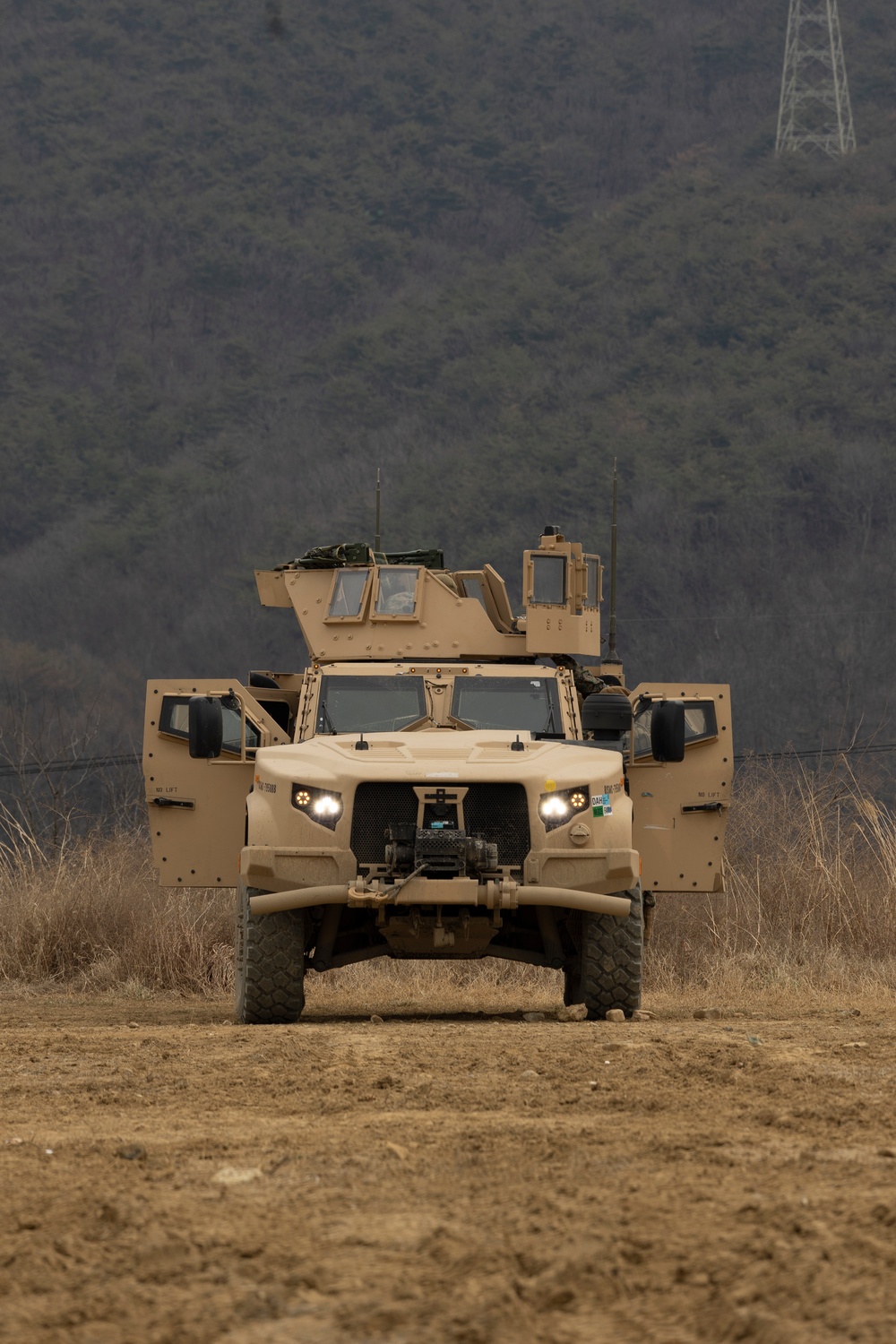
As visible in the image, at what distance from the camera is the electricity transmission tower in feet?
197

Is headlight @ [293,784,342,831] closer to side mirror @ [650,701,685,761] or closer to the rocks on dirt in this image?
side mirror @ [650,701,685,761]

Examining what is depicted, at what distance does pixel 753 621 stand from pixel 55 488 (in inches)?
693

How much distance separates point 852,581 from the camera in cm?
4178

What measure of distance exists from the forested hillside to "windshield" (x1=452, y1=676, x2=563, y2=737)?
24458 millimetres

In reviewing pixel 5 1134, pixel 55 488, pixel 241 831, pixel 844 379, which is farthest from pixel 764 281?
pixel 5 1134

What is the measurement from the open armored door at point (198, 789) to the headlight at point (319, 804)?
187 cm

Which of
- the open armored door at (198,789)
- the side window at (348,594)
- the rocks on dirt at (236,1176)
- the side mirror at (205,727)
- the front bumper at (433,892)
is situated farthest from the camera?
the side window at (348,594)

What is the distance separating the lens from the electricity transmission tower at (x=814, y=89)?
60.2 m

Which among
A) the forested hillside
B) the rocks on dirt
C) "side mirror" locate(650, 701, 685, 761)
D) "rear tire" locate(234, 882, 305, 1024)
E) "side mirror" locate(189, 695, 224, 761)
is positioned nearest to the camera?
the rocks on dirt

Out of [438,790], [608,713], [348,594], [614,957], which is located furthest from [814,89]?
[438,790]

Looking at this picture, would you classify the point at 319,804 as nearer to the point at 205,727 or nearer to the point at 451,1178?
the point at 205,727

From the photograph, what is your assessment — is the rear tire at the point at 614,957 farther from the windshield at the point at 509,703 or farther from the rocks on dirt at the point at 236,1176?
the rocks on dirt at the point at 236,1176

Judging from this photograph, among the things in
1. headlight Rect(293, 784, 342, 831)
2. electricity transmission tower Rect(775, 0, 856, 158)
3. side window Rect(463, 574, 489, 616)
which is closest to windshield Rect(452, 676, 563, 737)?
headlight Rect(293, 784, 342, 831)

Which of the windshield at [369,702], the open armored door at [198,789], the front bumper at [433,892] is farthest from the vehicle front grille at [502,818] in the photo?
the open armored door at [198,789]
